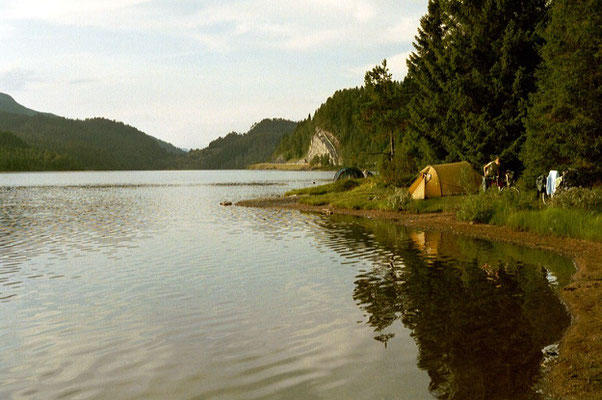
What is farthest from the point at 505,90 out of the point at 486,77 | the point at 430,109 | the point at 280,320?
the point at 280,320

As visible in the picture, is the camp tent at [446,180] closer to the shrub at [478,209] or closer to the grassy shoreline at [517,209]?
the grassy shoreline at [517,209]

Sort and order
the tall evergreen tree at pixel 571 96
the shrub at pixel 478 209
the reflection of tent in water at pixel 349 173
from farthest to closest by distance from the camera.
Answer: the reflection of tent in water at pixel 349 173 → the tall evergreen tree at pixel 571 96 → the shrub at pixel 478 209

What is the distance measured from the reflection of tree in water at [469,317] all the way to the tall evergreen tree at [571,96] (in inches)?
594

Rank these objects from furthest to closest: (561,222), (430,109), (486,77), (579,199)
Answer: (430,109), (486,77), (579,199), (561,222)

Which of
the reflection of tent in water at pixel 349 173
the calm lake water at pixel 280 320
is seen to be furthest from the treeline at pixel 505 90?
the calm lake water at pixel 280 320

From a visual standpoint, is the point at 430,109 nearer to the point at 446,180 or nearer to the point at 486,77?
the point at 486,77

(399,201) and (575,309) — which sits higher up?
(399,201)

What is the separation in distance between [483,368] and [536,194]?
23.5m

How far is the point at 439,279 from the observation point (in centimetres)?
1384

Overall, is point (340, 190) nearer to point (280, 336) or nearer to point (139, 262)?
point (139, 262)

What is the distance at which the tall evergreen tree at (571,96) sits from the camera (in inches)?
1006

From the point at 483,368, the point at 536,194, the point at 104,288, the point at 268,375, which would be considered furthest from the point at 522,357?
the point at 536,194

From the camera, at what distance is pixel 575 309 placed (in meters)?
10.3

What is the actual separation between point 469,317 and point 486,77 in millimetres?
30558
